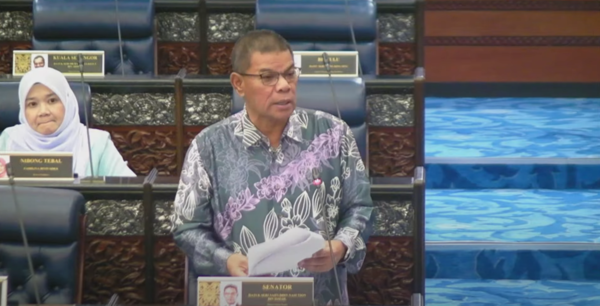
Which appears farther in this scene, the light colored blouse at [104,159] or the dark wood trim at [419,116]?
the dark wood trim at [419,116]

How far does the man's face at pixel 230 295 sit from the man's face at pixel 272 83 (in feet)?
1.29

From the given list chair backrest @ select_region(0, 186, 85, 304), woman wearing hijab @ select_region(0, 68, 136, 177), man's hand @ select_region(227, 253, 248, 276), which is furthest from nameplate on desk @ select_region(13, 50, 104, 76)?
man's hand @ select_region(227, 253, 248, 276)

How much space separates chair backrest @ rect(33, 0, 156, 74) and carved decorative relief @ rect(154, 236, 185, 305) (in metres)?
1.53

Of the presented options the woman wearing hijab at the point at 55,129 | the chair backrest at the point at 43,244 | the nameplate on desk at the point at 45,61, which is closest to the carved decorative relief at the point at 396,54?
the nameplate on desk at the point at 45,61

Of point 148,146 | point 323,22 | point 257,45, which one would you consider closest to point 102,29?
point 148,146

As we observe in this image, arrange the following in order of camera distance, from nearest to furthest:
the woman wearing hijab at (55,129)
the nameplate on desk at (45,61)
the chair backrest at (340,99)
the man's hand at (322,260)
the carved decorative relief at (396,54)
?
the man's hand at (322,260) < the woman wearing hijab at (55,129) < the chair backrest at (340,99) < the nameplate on desk at (45,61) < the carved decorative relief at (396,54)

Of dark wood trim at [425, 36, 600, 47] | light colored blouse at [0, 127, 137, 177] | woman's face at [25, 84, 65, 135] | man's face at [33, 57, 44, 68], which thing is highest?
dark wood trim at [425, 36, 600, 47]

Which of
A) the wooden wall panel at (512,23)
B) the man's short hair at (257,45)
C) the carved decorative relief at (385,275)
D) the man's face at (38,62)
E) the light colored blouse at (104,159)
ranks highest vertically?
the wooden wall panel at (512,23)

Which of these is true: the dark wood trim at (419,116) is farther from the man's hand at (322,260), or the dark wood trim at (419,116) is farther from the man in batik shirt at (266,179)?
the man's hand at (322,260)

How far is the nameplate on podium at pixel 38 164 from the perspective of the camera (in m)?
2.86

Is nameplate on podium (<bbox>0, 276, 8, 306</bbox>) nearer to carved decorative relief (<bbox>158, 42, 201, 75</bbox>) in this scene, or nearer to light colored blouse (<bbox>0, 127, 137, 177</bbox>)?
light colored blouse (<bbox>0, 127, 137, 177</bbox>)

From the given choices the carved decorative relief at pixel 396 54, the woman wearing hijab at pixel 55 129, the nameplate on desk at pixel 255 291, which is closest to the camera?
the nameplate on desk at pixel 255 291

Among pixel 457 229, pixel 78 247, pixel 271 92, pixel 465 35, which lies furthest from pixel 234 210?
pixel 465 35

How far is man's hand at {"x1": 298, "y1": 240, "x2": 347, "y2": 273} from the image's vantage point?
6.90ft
